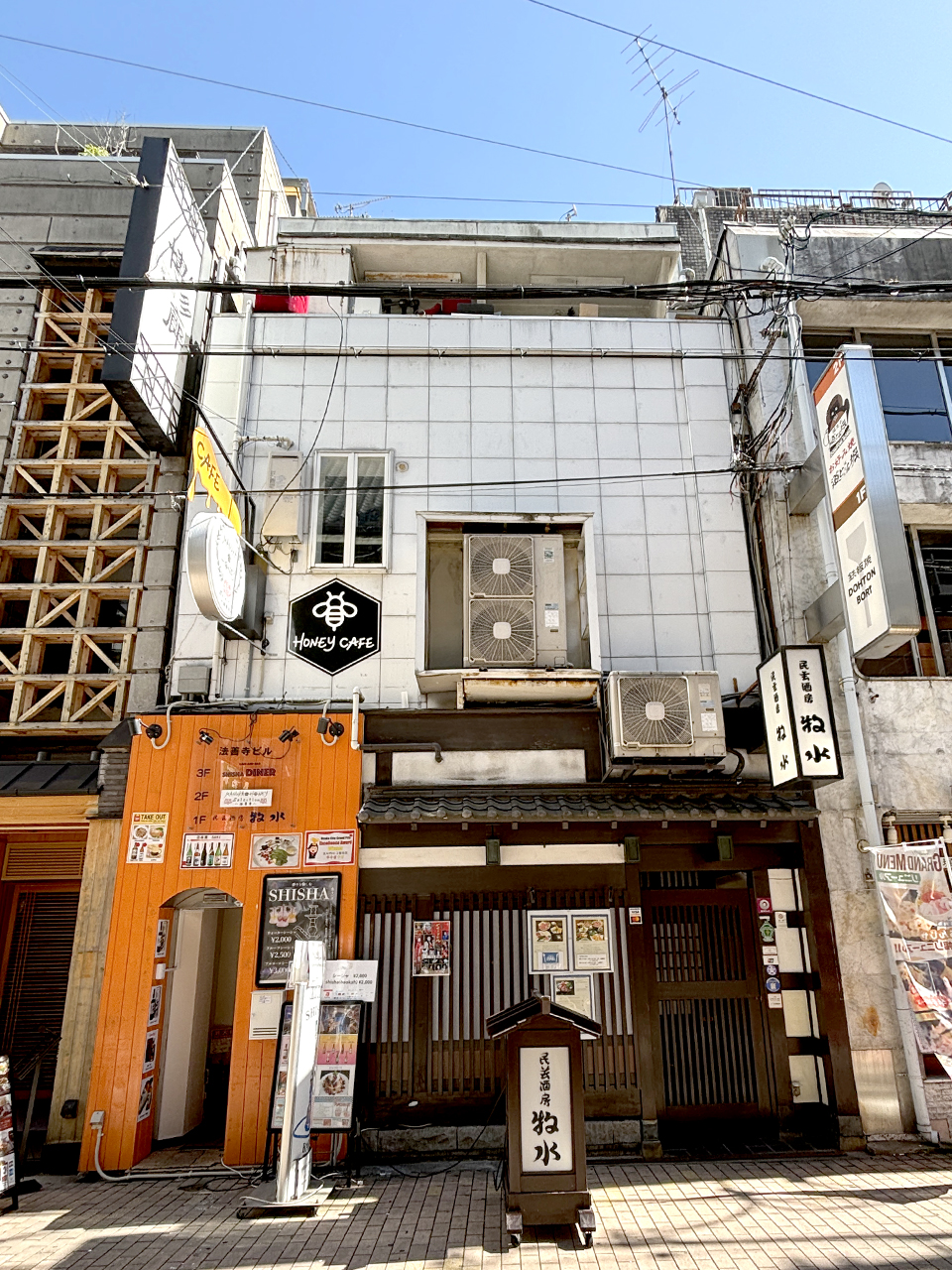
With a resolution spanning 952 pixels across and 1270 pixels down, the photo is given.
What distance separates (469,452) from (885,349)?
7319 mm

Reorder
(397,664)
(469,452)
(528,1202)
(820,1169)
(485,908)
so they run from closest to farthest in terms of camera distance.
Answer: (528,1202), (820,1169), (485,908), (397,664), (469,452)

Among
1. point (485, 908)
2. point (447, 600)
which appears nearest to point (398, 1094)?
point (485, 908)

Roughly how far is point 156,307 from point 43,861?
870 centimetres

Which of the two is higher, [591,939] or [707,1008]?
[591,939]

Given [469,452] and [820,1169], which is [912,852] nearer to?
[820,1169]

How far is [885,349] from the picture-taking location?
13.1m

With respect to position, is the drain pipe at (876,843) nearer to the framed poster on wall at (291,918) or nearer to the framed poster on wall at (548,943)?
the framed poster on wall at (548,943)

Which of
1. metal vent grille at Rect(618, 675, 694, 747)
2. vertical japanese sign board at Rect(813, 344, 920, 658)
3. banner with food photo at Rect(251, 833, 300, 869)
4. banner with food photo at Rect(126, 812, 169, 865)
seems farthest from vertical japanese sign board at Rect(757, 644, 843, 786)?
banner with food photo at Rect(126, 812, 169, 865)

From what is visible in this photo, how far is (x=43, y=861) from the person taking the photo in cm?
1255

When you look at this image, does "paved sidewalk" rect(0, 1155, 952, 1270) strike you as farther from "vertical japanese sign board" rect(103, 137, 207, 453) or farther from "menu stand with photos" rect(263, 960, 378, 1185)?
"vertical japanese sign board" rect(103, 137, 207, 453)

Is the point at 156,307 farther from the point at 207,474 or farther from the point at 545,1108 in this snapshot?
the point at 545,1108

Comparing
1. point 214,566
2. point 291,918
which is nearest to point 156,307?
point 214,566

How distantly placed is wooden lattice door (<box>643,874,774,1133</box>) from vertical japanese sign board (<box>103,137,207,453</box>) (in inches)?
371

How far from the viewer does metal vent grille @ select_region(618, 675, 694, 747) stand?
9.56 meters
